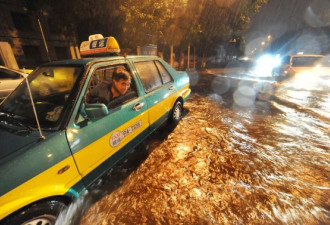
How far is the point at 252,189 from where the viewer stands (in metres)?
2.34

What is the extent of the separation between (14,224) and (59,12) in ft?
41.1

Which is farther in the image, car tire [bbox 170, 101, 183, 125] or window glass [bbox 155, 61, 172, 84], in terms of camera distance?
car tire [bbox 170, 101, 183, 125]

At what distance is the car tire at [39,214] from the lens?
1.26 meters

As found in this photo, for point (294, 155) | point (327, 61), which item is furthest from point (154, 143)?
point (327, 61)

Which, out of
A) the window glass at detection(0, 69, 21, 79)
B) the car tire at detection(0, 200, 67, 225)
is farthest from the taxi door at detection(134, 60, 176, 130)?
the window glass at detection(0, 69, 21, 79)

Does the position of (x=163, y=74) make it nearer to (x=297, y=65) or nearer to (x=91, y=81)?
(x=91, y=81)

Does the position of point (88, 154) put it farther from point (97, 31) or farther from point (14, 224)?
point (97, 31)

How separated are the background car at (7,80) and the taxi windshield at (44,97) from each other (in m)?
3.78

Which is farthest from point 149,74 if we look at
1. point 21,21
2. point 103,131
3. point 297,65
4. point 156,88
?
point 21,21

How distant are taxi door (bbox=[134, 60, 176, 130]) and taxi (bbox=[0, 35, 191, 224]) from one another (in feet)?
0.09

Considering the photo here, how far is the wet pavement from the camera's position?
2012 millimetres

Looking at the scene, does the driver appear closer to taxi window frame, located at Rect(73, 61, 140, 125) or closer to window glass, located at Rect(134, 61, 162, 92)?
taxi window frame, located at Rect(73, 61, 140, 125)

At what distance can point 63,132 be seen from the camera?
1.53 m

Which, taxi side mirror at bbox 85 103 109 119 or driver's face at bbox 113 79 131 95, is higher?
driver's face at bbox 113 79 131 95
